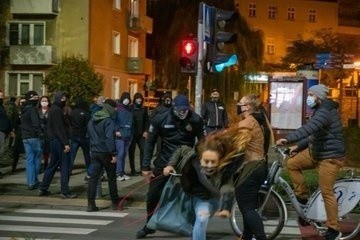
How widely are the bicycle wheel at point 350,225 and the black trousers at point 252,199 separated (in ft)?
4.47

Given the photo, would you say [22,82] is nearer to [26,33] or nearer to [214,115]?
[26,33]

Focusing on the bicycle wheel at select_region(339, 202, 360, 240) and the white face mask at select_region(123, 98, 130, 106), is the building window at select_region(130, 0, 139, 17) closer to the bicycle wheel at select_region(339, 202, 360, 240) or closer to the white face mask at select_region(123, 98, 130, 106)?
the white face mask at select_region(123, 98, 130, 106)

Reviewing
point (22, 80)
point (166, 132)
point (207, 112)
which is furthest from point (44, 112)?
point (22, 80)

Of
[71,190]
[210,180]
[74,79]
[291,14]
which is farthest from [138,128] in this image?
[291,14]

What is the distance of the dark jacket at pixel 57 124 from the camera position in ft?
38.5

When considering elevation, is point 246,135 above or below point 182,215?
above

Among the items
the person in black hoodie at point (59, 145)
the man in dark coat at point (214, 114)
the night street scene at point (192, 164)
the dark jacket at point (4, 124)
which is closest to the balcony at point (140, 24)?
the night street scene at point (192, 164)

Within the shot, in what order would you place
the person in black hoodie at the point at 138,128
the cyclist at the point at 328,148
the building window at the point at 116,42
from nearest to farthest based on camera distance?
the cyclist at the point at 328,148 → the person in black hoodie at the point at 138,128 → the building window at the point at 116,42

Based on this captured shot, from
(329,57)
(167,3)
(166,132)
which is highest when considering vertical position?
(167,3)

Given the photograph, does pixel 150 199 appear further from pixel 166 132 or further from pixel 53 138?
pixel 53 138

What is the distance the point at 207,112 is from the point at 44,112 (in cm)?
406

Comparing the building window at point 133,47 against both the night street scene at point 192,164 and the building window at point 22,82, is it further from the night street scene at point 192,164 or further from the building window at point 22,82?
the night street scene at point 192,164

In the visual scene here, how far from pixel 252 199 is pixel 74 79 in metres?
26.9

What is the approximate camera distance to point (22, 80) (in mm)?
40250
